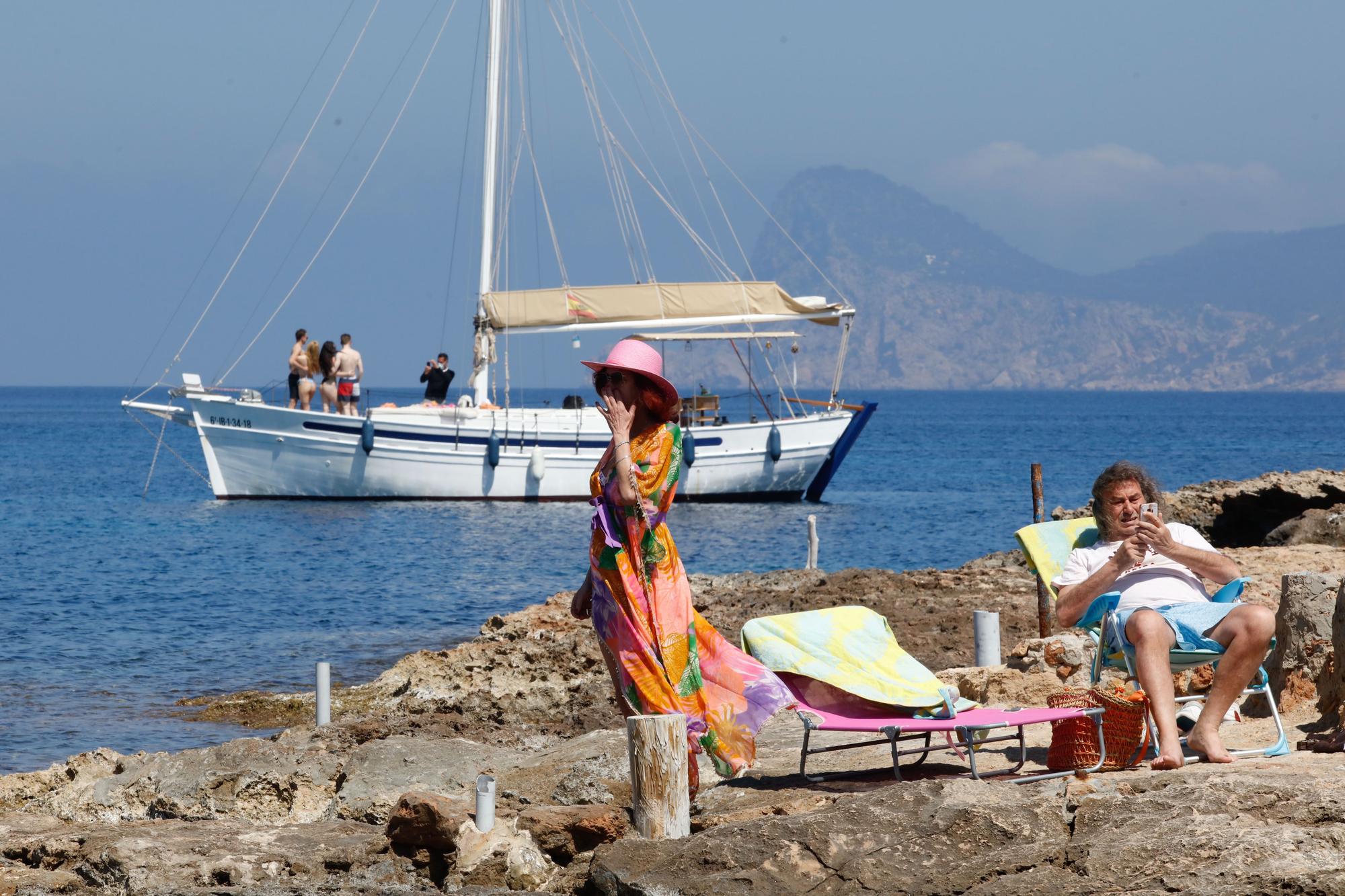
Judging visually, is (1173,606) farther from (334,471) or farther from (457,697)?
(334,471)

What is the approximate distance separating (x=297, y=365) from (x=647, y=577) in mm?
24031

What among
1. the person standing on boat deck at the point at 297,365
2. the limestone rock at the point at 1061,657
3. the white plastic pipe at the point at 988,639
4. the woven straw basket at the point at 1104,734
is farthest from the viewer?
the person standing on boat deck at the point at 297,365

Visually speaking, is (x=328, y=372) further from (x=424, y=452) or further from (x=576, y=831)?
(x=576, y=831)

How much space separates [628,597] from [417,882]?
1.18 meters

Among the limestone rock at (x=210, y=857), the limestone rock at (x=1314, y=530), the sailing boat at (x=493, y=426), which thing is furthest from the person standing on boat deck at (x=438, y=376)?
the limestone rock at (x=210, y=857)

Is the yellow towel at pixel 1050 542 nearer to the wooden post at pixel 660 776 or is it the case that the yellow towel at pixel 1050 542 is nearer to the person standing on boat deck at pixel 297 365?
the wooden post at pixel 660 776

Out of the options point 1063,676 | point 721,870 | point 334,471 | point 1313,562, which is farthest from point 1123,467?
point 334,471

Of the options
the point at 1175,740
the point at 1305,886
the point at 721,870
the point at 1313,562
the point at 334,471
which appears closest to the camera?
the point at 1305,886

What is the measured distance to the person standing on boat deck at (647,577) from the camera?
14.6 ft

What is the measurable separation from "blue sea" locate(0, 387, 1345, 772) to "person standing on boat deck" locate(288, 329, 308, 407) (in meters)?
1.77

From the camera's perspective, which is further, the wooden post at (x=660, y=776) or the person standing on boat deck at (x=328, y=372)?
the person standing on boat deck at (x=328, y=372)

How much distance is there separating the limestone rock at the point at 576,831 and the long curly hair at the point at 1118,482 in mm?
1999

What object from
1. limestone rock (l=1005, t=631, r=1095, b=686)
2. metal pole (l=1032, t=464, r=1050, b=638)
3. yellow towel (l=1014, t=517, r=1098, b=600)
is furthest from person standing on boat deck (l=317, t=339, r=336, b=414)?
yellow towel (l=1014, t=517, r=1098, b=600)

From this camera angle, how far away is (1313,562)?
10477 mm
